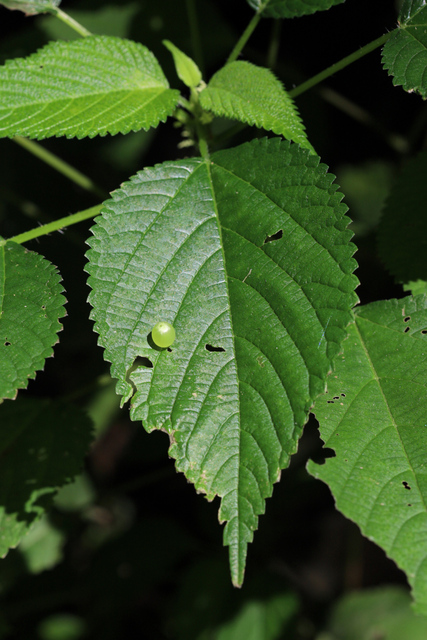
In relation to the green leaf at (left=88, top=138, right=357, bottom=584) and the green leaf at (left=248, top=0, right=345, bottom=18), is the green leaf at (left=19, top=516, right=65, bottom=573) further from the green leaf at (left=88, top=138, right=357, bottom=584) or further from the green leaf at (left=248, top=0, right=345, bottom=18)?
the green leaf at (left=248, top=0, right=345, bottom=18)

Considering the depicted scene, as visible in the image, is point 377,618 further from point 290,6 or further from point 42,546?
point 290,6

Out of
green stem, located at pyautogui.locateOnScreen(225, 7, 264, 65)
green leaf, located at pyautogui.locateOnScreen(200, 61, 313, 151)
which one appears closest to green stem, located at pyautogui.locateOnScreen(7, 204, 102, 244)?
green leaf, located at pyautogui.locateOnScreen(200, 61, 313, 151)

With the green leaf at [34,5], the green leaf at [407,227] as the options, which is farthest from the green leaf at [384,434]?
the green leaf at [34,5]

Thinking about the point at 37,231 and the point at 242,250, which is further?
the point at 37,231

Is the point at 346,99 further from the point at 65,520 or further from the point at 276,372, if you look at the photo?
the point at 65,520

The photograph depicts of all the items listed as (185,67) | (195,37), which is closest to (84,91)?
(185,67)

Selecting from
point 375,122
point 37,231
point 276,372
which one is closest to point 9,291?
point 37,231

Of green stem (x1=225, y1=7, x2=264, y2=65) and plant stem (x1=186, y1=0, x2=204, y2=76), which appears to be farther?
plant stem (x1=186, y1=0, x2=204, y2=76)
